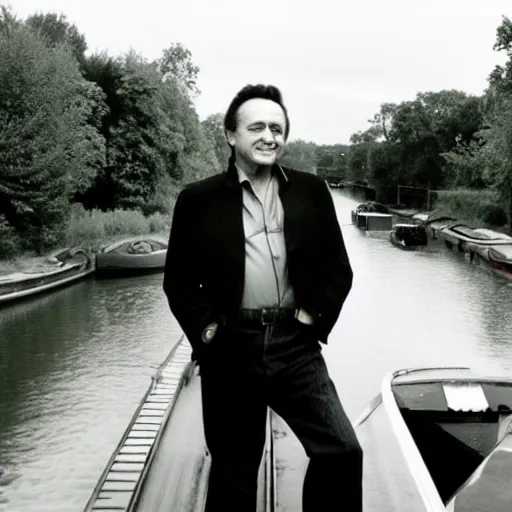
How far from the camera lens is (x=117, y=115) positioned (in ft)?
96.8

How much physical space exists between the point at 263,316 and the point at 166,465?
7.65ft

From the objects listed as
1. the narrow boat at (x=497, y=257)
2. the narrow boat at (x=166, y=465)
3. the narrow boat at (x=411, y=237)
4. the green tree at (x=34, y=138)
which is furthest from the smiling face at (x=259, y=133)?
the narrow boat at (x=411, y=237)

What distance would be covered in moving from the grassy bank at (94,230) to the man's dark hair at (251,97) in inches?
635

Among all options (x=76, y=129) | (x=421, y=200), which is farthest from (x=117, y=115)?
(x=421, y=200)

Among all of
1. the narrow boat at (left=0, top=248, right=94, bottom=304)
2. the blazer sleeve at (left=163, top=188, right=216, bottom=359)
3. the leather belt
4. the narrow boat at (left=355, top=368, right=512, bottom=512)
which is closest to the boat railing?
the narrow boat at (left=355, top=368, right=512, bottom=512)

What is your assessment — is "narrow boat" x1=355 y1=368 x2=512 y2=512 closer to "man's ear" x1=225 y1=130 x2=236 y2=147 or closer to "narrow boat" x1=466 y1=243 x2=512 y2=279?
"man's ear" x1=225 y1=130 x2=236 y2=147

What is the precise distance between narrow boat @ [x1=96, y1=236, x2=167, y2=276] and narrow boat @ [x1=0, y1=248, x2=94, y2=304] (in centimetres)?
67

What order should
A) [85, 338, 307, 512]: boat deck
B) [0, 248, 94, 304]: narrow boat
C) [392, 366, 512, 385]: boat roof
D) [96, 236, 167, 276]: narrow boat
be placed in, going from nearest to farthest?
[85, 338, 307, 512]: boat deck < [392, 366, 512, 385]: boat roof < [0, 248, 94, 304]: narrow boat < [96, 236, 167, 276]: narrow boat

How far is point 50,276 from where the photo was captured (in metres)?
17.5

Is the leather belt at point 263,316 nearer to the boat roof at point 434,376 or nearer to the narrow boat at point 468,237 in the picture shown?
the boat roof at point 434,376

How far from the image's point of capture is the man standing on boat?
7.39ft

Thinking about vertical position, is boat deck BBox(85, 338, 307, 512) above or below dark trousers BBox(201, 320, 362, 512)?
below

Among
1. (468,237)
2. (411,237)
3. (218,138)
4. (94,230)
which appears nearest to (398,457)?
(94,230)

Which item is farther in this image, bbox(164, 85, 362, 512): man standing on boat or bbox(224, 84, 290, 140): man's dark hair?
bbox(224, 84, 290, 140): man's dark hair
